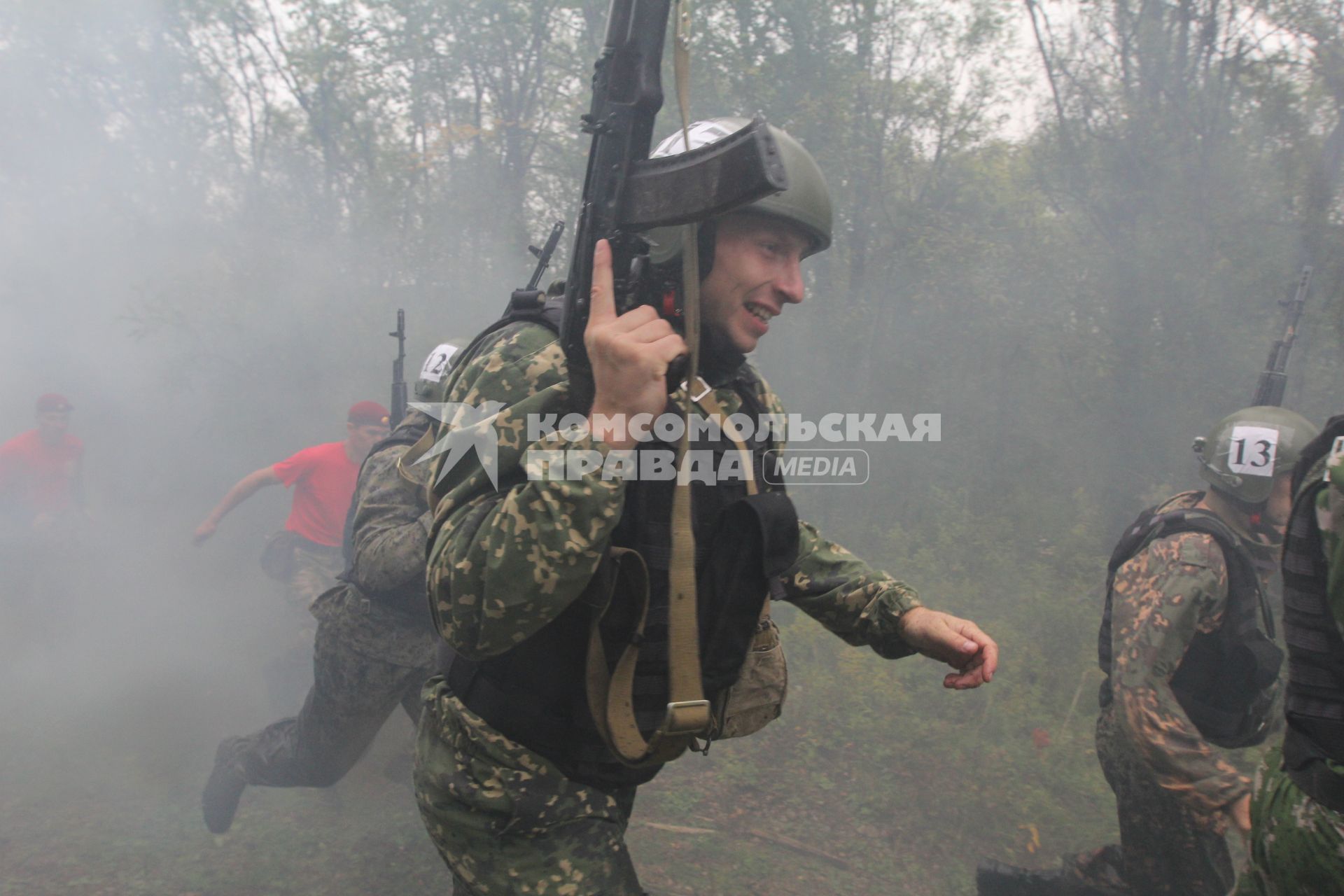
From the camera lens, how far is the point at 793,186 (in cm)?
199

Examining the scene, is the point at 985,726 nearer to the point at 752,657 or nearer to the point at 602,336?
the point at 752,657

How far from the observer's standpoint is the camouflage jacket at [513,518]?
1.45 metres

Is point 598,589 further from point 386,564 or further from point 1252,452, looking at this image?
point 1252,452

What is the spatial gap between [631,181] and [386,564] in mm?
2146

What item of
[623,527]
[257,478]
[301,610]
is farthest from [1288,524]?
[257,478]

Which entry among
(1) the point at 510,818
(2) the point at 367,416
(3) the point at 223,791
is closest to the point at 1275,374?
(1) the point at 510,818

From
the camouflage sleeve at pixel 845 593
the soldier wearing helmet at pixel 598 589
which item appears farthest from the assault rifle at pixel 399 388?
the soldier wearing helmet at pixel 598 589

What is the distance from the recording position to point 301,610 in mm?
5957

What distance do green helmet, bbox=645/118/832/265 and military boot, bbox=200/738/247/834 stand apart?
12.0 feet

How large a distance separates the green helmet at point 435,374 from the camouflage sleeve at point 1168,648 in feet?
9.19

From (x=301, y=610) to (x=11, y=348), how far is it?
8991mm

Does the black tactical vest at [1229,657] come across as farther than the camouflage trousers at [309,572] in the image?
No

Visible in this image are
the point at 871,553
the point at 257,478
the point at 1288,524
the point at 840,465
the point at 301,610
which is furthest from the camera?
the point at 840,465

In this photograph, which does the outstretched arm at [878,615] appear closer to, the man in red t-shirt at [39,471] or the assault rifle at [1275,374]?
the assault rifle at [1275,374]
